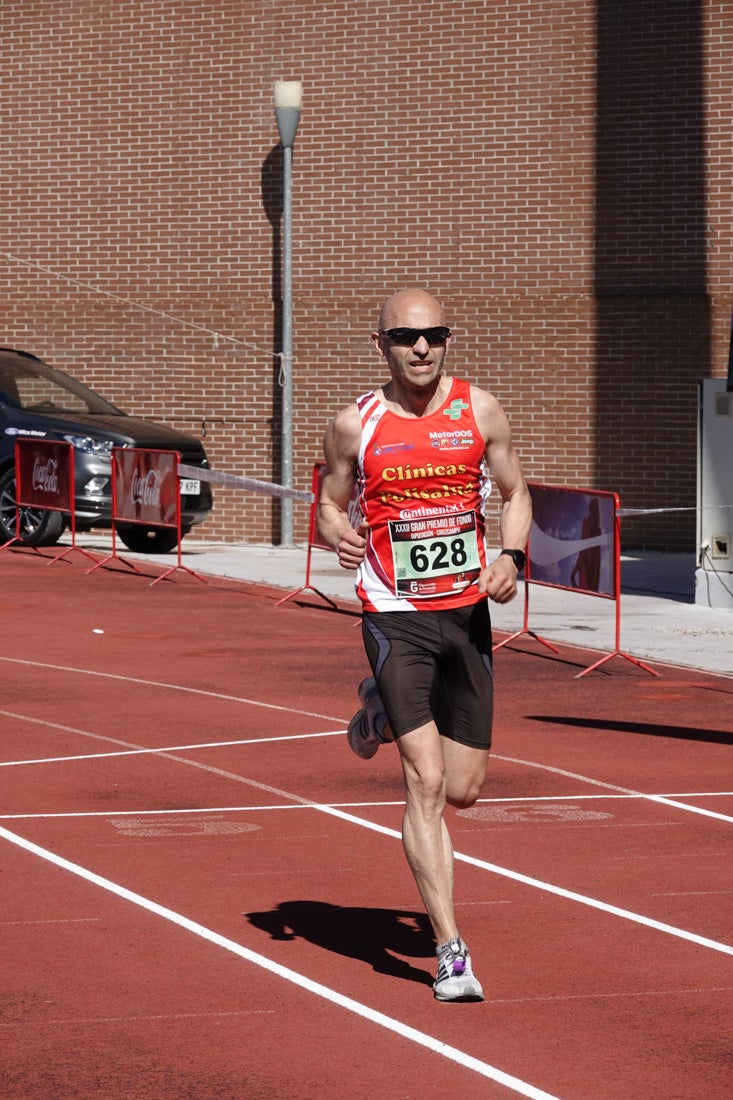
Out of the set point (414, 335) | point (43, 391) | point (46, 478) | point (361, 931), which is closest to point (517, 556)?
point (414, 335)

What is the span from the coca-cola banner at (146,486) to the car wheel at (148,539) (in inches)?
63.4

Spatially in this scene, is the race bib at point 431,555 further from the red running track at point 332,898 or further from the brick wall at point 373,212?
the brick wall at point 373,212

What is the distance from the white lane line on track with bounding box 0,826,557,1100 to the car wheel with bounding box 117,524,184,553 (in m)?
13.7

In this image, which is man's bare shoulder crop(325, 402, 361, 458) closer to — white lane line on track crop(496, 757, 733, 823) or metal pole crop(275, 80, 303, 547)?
white lane line on track crop(496, 757, 733, 823)

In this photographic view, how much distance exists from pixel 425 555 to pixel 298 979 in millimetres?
1469

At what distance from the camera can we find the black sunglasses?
6176mm

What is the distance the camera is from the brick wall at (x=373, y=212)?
22656 mm

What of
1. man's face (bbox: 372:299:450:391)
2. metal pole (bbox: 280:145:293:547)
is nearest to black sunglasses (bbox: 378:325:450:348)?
man's face (bbox: 372:299:450:391)

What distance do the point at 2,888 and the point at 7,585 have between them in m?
11.4

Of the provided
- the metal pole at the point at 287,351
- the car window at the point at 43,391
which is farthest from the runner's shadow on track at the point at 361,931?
the metal pole at the point at 287,351

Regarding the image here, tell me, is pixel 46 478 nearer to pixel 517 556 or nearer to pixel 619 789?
pixel 619 789

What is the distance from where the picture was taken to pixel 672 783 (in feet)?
32.0

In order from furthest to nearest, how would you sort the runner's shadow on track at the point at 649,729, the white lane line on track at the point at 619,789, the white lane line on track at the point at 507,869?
the runner's shadow on track at the point at 649,729, the white lane line on track at the point at 619,789, the white lane line on track at the point at 507,869

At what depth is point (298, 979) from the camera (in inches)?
245
